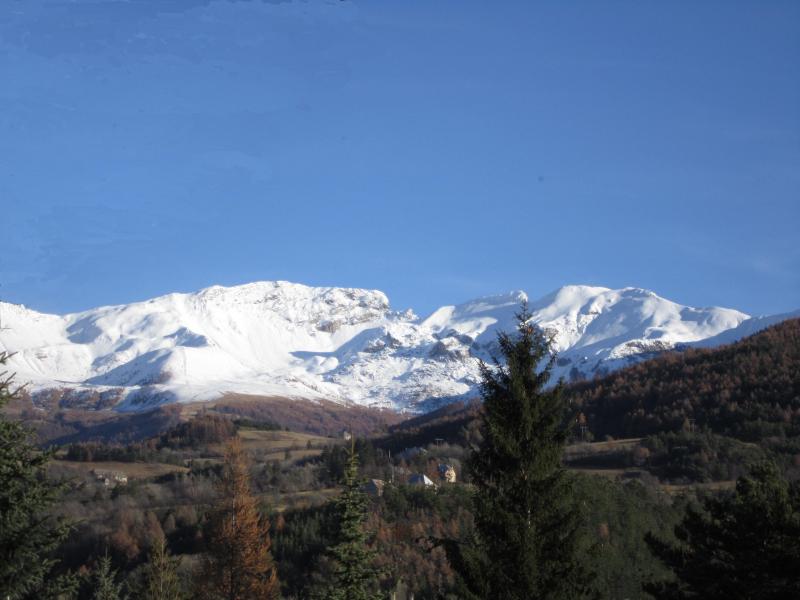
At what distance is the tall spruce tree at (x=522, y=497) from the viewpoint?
70.8 feet

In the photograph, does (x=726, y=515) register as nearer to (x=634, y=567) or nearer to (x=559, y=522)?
(x=559, y=522)

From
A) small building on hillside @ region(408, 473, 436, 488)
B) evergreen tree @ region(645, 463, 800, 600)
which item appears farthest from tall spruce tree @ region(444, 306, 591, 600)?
small building on hillside @ region(408, 473, 436, 488)

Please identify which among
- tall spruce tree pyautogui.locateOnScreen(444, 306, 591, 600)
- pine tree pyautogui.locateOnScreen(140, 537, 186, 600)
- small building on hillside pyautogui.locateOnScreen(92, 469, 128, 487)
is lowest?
pine tree pyautogui.locateOnScreen(140, 537, 186, 600)

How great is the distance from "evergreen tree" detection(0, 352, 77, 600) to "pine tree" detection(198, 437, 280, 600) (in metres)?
19.5

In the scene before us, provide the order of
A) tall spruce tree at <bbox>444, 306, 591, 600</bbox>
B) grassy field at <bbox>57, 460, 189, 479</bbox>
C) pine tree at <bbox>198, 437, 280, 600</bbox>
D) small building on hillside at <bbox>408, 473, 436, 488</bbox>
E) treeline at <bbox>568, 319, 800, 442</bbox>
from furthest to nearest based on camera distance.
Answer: grassy field at <bbox>57, 460, 189, 479</bbox> → treeline at <bbox>568, 319, 800, 442</bbox> → small building on hillside at <bbox>408, 473, 436, 488</bbox> → pine tree at <bbox>198, 437, 280, 600</bbox> → tall spruce tree at <bbox>444, 306, 591, 600</bbox>

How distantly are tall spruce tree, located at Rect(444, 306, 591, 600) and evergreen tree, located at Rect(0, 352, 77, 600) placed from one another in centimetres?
987

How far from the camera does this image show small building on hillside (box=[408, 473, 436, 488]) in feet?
498

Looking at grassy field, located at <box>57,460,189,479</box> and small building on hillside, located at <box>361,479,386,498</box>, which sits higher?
grassy field, located at <box>57,460,189,479</box>

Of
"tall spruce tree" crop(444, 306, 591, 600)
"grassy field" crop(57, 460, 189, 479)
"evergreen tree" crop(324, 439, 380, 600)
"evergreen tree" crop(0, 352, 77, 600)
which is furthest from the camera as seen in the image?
"grassy field" crop(57, 460, 189, 479)

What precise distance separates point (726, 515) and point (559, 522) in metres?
8.02

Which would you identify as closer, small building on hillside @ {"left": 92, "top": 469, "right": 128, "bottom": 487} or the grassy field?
small building on hillside @ {"left": 92, "top": 469, "right": 128, "bottom": 487}

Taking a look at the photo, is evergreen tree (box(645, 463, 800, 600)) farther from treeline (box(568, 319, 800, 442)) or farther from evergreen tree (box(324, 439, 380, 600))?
treeline (box(568, 319, 800, 442))

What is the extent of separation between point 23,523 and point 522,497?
12323mm

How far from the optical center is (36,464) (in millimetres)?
19250
